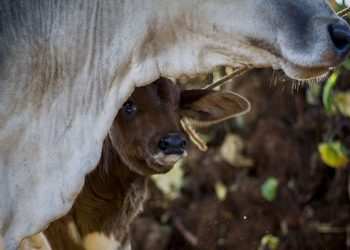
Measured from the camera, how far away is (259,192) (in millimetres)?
9219

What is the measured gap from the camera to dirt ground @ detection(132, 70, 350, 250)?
27.7ft

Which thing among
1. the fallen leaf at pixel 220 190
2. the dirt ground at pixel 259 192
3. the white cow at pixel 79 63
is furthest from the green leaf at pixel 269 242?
the white cow at pixel 79 63

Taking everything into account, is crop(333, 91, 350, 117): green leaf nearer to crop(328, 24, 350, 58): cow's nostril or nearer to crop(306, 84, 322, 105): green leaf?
crop(306, 84, 322, 105): green leaf

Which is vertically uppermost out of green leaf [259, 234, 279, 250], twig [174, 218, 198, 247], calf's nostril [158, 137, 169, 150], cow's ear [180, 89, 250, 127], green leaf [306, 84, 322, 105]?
calf's nostril [158, 137, 169, 150]

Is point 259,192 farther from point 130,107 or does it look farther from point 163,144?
point 163,144

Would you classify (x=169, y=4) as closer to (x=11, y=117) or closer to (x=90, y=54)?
(x=90, y=54)

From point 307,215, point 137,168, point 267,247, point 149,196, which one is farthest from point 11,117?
point 149,196

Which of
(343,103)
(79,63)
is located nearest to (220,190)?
(343,103)

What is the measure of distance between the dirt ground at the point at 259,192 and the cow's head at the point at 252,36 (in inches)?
169

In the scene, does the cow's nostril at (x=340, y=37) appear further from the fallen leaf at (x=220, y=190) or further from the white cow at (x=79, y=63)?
the fallen leaf at (x=220, y=190)

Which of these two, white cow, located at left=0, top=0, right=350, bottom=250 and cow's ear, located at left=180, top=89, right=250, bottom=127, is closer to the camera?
white cow, located at left=0, top=0, right=350, bottom=250

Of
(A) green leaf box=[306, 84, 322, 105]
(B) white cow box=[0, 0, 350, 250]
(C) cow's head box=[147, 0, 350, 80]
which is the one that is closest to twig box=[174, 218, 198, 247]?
(A) green leaf box=[306, 84, 322, 105]

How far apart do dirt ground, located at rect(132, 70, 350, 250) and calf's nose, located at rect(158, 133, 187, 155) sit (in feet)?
8.50

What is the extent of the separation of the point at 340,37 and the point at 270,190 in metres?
5.23
